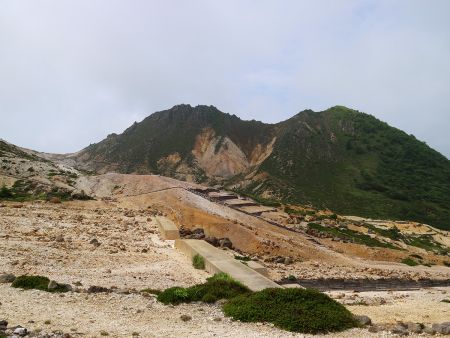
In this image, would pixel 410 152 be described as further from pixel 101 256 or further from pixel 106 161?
pixel 101 256

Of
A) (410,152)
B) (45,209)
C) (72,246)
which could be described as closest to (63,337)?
(72,246)

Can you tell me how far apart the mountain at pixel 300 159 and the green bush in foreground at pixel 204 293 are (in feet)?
220

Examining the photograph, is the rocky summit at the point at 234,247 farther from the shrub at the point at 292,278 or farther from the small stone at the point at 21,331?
the shrub at the point at 292,278

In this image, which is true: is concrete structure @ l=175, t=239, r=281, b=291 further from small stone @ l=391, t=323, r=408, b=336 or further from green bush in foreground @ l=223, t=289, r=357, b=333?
small stone @ l=391, t=323, r=408, b=336

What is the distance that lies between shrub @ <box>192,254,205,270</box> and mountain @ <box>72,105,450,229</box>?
5993 centimetres

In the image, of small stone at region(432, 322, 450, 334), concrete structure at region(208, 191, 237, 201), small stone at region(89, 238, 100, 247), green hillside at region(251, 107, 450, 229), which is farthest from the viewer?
green hillside at region(251, 107, 450, 229)

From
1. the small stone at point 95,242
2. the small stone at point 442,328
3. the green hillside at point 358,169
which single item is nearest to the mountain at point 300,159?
the green hillside at point 358,169

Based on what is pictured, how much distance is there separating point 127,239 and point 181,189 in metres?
22.2

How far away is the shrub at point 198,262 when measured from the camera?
23.2 metres

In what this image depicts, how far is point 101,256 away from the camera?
917 inches

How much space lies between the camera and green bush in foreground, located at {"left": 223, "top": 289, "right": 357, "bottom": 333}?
1285cm

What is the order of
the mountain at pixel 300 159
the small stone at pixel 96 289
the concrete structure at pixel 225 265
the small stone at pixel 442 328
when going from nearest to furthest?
1. the small stone at pixel 442 328
2. the small stone at pixel 96 289
3. the concrete structure at pixel 225 265
4. the mountain at pixel 300 159

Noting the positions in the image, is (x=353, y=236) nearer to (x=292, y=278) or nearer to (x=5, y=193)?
(x=292, y=278)

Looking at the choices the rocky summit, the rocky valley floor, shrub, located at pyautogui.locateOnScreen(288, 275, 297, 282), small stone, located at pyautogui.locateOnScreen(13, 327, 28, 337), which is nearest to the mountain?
the rocky summit
